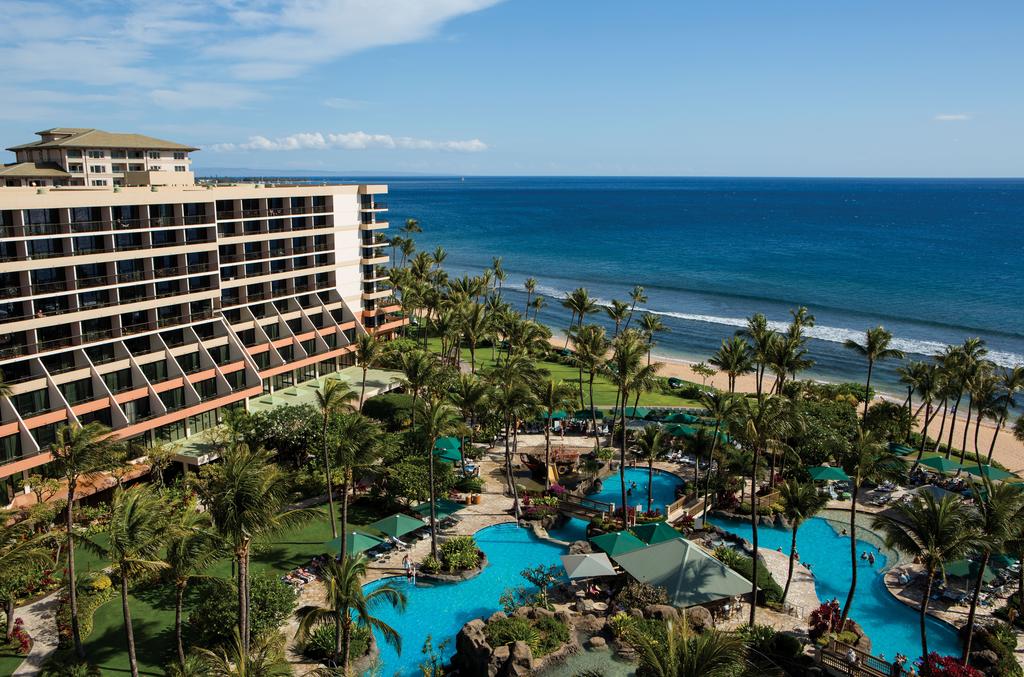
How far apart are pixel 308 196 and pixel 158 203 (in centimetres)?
1661

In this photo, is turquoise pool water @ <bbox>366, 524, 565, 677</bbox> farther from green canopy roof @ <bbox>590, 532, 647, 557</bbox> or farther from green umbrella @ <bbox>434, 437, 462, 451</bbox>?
green umbrella @ <bbox>434, 437, 462, 451</bbox>

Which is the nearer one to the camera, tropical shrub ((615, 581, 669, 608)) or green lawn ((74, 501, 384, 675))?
green lawn ((74, 501, 384, 675))

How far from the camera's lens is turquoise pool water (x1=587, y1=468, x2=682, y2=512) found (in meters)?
46.6

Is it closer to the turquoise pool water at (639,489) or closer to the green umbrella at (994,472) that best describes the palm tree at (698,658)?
the turquoise pool water at (639,489)

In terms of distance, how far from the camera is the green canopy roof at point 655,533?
120ft

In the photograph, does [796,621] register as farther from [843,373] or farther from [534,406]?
[843,373]

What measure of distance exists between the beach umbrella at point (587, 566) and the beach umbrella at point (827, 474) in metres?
18.7

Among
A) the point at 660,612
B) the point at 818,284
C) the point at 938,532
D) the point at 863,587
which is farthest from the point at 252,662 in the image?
the point at 818,284

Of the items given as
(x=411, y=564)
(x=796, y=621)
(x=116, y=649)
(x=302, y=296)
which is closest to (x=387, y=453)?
(x=411, y=564)

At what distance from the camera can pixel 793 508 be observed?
108 feet

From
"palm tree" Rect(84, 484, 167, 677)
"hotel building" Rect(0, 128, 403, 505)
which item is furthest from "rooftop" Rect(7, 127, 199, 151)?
"palm tree" Rect(84, 484, 167, 677)

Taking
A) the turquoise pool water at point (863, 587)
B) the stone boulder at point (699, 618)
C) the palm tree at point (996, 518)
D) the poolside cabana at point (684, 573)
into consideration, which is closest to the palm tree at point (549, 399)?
the turquoise pool water at point (863, 587)

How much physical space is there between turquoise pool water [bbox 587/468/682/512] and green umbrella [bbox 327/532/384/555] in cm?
1600

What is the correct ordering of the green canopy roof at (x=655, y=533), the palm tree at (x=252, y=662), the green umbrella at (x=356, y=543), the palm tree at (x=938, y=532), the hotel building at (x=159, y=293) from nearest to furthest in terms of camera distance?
the palm tree at (x=252, y=662) < the palm tree at (x=938, y=532) < the green umbrella at (x=356, y=543) < the green canopy roof at (x=655, y=533) < the hotel building at (x=159, y=293)
